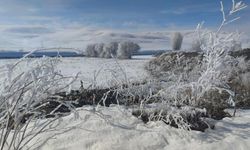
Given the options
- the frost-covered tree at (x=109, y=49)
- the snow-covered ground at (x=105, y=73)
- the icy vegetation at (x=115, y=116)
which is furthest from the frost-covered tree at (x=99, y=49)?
the icy vegetation at (x=115, y=116)

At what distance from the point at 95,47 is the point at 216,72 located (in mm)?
57347

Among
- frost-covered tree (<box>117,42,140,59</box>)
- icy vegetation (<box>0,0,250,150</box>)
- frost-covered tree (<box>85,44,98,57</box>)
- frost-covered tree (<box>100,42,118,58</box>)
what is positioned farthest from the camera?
frost-covered tree (<box>85,44,98,57</box>)

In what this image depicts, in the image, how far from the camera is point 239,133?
6.13 m

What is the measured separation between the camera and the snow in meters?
5.69

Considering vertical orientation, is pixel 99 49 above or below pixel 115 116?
below

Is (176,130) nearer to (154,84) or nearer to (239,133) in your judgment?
(239,133)

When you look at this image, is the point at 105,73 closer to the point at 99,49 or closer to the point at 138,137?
the point at 138,137

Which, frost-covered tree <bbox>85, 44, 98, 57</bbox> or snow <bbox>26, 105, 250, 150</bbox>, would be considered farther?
frost-covered tree <bbox>85, 44, 98, 57</bbox>

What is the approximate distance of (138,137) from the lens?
5.84 meters

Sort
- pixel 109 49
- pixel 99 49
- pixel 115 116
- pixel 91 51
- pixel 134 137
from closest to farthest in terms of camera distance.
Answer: pixel 134 137
pixel 115 116
pixel 109 49
pixel 99 49
pixel 91 51

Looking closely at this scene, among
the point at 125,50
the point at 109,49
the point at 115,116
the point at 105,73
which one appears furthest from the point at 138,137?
the point at 109,49

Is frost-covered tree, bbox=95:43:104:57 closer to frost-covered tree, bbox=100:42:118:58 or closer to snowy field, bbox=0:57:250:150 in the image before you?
frost-covered tree, bbox=100:42:118:58

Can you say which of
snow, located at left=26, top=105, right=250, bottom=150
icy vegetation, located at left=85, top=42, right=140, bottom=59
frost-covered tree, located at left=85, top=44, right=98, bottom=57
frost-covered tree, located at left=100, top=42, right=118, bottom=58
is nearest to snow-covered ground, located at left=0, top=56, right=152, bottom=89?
snow, located at left=26, top=105, right=250, bottom=150

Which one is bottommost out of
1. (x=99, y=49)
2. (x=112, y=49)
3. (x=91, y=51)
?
(x=91, y=51)
